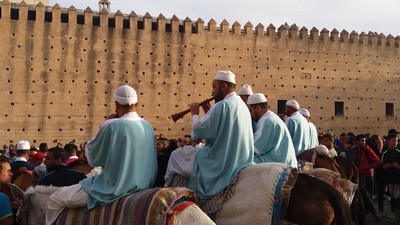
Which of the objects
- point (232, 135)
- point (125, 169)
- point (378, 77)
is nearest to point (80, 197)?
point (125, 169)

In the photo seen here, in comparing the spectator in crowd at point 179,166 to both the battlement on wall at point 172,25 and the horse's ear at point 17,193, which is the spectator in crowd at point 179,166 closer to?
the horse's ear at point 17,193

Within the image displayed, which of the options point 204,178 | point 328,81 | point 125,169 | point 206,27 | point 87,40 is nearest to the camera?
point 125,169

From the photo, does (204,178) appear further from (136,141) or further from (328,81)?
(328,81)

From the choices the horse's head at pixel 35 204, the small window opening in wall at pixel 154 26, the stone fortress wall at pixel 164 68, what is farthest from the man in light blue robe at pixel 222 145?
the small window opening in wall at pixel 154 26

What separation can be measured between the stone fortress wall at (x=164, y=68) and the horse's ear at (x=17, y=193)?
18954 mm

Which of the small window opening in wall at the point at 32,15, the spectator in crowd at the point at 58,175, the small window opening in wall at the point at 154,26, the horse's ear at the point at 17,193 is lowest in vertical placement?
the horse's ear at the point at 17,193

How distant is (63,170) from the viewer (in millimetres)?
5062

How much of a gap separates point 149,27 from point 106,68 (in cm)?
287

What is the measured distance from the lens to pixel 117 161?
4340mm

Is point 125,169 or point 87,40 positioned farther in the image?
point 87,40

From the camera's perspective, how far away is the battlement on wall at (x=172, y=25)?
23.5 metres

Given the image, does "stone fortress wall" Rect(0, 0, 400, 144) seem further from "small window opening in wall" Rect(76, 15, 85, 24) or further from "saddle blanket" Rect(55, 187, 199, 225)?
"saddle blanket" Rect(55, 187, 199, 225)

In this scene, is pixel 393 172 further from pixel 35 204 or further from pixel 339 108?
pixel 339 108

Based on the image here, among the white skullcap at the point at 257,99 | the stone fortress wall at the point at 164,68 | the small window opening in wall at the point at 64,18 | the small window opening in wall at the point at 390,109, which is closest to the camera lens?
the white skullcap at the point at 257,99
